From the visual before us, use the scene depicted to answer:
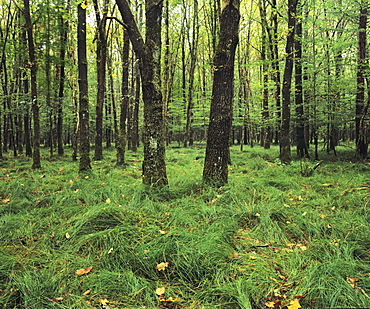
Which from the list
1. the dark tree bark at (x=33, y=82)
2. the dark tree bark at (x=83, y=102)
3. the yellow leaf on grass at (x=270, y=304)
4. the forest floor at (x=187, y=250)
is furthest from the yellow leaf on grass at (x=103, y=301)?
the dark tree bark at (x=33, y=82)

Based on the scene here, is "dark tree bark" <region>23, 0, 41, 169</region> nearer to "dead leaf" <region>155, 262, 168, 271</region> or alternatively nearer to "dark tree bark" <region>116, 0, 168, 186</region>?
"dark tree bark" <region>116, 0, 168, 186</region>

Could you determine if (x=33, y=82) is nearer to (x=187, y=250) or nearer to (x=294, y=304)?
(x=187, y=250)

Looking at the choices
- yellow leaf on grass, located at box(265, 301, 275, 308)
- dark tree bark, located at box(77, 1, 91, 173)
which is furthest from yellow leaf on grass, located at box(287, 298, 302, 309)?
dark tree bark, located at box(77, 1, 91, 173)

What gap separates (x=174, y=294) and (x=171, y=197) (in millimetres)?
2499

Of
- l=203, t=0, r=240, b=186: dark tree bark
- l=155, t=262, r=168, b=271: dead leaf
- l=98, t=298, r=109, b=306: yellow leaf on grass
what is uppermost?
l=203, t=0, r=240, b=186: dark tree bark

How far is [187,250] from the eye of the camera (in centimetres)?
254

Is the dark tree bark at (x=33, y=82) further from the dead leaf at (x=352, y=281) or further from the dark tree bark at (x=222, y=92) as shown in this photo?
the dead leaf at (x=352, y=281)

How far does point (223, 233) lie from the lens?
2.97 meters

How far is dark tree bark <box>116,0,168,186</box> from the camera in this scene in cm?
471

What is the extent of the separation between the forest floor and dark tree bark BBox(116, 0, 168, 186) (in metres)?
0.84

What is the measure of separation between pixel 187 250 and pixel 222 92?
3.49 m

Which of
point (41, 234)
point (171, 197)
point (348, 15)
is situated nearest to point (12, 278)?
point (41, 234)

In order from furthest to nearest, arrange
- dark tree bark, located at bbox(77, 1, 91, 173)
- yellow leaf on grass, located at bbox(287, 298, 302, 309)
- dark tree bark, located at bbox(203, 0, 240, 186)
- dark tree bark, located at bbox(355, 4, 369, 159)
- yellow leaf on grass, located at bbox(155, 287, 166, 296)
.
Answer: dark tree bark, located at bbox(355, 4, 369, 159) < dark tree bark, located at bbox(77, 1, 91, 173) < dark tree bark, located at bbox(203, 0, 240, 186) < yellow leaf on grass, located at bbox(155, 287, 166, 296) < yellow leaf on grass, located at bbox(287, 298, 302, 309)

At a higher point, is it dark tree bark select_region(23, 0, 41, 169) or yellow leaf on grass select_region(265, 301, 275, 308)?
dark tree bark select_region(23, 0, 41, 169)
